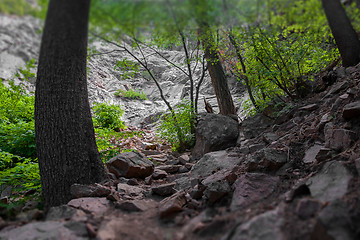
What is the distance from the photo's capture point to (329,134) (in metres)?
2.50

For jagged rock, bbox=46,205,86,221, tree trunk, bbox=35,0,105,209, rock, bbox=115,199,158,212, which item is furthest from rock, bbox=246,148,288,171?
tree trunk, bbox=35,0,105,209

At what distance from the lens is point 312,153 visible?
101 inches

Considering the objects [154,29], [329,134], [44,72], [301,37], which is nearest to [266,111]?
[301,37]

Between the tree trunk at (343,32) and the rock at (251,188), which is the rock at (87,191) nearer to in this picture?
the rock at (251,188)

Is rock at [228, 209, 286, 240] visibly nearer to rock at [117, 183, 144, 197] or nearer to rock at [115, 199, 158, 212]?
rock at [115, 199, 158, 212]

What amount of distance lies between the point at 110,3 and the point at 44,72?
1.14 m

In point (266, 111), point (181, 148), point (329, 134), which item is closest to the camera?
point (329, 134)

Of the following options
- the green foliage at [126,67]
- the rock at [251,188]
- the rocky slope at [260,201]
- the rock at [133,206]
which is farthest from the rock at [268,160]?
the green foliage at [126,67]

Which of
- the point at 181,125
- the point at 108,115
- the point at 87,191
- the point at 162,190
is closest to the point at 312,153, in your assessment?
the point at 162,190

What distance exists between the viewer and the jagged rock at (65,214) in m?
1.97

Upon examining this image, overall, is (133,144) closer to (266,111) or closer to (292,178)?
(266,111)

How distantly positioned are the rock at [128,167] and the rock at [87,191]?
108cm

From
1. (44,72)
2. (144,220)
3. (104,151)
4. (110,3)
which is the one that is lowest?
(144,220)

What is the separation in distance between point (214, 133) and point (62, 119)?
3213mm
